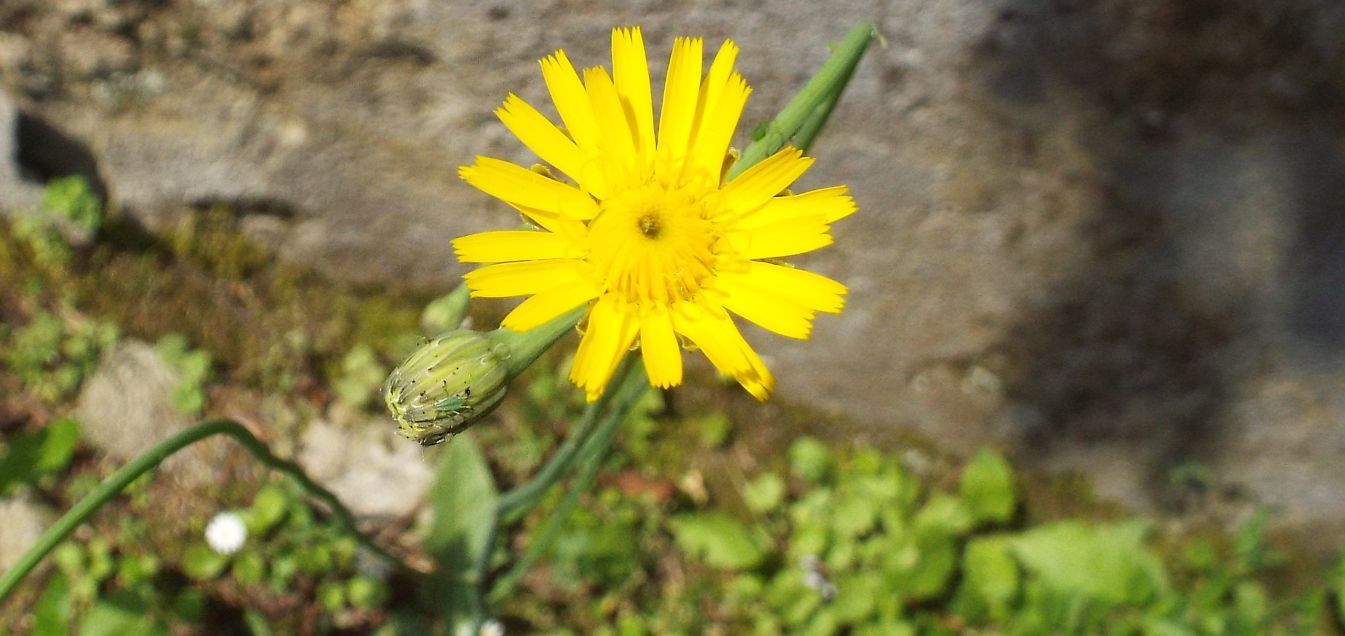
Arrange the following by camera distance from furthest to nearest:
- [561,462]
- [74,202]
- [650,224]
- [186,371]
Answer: [186,371]
[74,202]
[561,462]
[650,224]

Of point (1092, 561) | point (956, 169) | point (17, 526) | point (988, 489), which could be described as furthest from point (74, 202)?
point (1092, 561)

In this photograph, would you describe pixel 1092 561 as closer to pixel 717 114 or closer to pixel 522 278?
pixel 717 114

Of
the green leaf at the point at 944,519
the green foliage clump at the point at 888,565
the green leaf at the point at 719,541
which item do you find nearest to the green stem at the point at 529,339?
the green foliage clump at the point at 888,565

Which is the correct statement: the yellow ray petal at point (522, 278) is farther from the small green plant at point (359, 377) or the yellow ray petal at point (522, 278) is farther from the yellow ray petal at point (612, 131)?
the small green plant at point (359, 377)

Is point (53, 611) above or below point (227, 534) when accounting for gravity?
below

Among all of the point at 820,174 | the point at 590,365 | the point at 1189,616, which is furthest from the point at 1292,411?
the point at 590,365

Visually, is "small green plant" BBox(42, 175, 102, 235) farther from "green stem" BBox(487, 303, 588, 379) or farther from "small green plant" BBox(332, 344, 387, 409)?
"green stem" BBox(487, 303, 588, 379)

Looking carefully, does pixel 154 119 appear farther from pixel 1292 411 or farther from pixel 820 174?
pixel 1292 411
